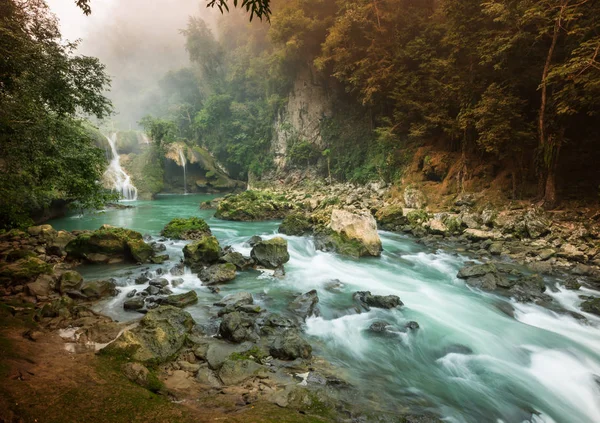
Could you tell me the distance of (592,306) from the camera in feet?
22.7

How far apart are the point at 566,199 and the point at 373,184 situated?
11.7 m

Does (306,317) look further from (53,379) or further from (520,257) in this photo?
(520,257)

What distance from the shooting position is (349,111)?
2725cm

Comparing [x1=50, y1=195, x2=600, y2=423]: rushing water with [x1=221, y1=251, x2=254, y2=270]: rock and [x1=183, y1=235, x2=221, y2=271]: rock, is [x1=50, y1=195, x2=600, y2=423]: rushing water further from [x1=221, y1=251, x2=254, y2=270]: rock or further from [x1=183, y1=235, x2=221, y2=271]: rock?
[x1=183, y1=235, x2=221, y2=271]: rock

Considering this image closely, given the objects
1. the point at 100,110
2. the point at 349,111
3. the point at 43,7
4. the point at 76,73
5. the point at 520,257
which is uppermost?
the point at 349,111

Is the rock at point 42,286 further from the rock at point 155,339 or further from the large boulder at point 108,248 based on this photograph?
the rock at point 155,339

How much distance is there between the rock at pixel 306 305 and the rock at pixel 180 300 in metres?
2.32

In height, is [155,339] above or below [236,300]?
above

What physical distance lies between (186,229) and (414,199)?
43.1ft

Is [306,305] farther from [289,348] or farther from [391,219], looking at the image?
[391,219]

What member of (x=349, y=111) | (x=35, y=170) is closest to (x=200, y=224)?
(x=35, y=170)

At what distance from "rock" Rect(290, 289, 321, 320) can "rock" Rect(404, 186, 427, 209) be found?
1242 centimetres

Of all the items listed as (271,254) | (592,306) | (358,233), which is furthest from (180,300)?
(592,306)

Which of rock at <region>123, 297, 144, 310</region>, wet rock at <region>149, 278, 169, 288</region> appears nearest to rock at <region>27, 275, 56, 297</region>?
rock at <region>123, 297, 144, 310</region>
